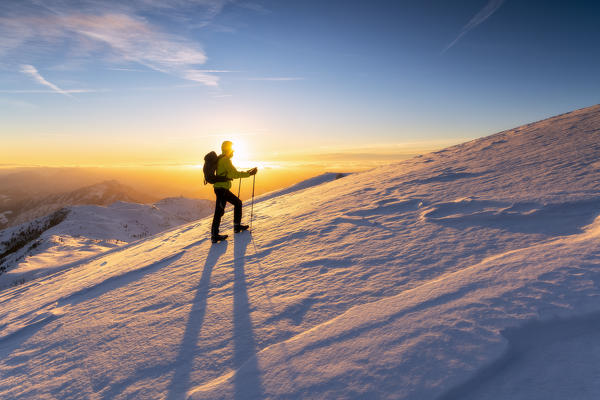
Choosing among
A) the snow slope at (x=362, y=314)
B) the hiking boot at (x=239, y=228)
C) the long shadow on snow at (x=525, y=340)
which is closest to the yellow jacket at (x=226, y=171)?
the hiking boot at (x=239, y=228)

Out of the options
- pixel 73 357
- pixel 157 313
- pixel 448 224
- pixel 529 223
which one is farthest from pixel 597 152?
pixel 73 357

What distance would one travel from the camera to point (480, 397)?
1.62 meters

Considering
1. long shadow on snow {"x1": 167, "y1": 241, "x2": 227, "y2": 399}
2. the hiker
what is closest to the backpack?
the hiker

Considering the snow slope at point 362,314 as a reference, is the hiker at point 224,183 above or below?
above

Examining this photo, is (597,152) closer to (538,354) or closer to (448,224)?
(448,224)

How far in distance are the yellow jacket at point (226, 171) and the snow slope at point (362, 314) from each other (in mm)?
1623

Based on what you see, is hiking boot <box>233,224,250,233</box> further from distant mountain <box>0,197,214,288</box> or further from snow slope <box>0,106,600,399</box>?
distant mountain <box>0,197,214,288</box>

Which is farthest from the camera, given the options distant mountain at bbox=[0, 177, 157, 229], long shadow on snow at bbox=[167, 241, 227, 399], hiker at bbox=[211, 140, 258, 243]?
distant mountain at bbox=[0, 177, 157, 229]

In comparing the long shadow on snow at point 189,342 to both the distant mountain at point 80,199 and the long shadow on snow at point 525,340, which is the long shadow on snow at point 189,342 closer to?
the long shadow on snow at point 525,340

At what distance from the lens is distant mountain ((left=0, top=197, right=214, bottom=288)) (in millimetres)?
11754

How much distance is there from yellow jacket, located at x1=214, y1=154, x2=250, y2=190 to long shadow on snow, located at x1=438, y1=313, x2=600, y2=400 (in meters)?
5.45

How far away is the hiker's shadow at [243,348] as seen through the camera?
1974 millimetres

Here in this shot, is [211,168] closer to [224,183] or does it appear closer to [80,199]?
[224,183]

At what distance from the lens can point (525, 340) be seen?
1.91m
